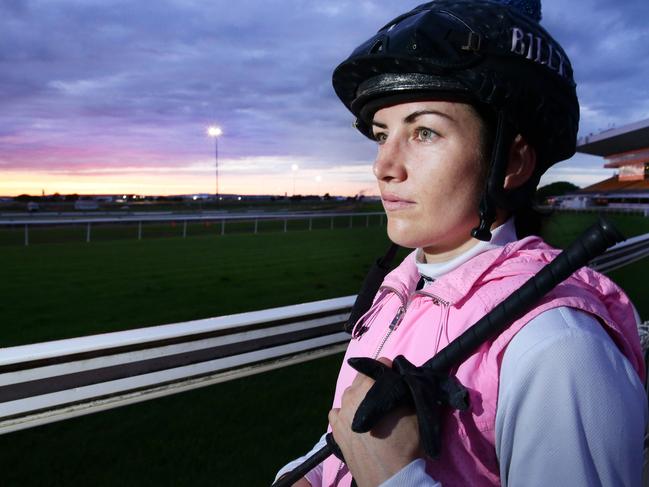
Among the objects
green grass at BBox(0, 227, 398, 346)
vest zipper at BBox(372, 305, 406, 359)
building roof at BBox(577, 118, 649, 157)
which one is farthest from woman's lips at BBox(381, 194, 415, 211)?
building roof at BBox(577, 118, 649, 157)

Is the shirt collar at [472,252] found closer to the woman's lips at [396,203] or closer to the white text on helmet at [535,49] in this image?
the woman's lips at [396,203]

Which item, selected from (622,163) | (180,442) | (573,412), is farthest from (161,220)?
(622,163)

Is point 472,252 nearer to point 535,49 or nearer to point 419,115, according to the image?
point 419,115

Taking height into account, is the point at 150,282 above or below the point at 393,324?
below

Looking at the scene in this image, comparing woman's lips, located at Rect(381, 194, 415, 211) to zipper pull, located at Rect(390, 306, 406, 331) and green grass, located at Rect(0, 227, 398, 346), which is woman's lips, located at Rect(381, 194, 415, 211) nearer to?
zipper pull, located at Rect(390, 306, 406, 331)

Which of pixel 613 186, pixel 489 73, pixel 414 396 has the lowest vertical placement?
pixel 414 396

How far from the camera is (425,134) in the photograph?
1428mm

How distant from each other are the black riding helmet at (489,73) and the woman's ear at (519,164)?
3cm

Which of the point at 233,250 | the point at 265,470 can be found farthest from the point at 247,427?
the point at 233,250

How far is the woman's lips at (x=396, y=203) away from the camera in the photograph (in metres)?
1.45

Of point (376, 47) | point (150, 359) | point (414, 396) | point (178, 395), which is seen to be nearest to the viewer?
point (414, 396)

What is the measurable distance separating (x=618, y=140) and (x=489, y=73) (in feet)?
247

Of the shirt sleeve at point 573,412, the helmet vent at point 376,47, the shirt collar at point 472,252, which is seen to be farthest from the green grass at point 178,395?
the shirt sleeve at point 573,412

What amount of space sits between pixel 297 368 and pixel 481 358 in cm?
413
